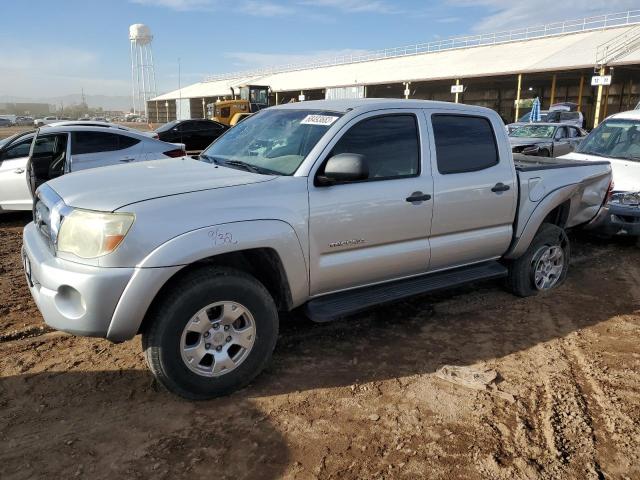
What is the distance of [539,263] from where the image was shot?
17.5ft

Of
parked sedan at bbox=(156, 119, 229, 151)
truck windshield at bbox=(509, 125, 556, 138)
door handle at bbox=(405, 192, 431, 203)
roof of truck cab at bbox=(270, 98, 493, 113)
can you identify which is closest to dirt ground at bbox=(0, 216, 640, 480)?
door handle at bbox=(405, 192, 431, 203)

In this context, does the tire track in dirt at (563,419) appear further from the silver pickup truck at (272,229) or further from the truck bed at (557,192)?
the truck bed at (557,192)

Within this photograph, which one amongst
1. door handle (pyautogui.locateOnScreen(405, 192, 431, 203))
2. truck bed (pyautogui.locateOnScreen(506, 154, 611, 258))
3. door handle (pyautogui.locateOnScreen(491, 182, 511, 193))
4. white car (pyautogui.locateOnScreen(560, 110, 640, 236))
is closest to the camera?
door handle (pyautogui.locateOnScreen(405, 192, 431, 203))

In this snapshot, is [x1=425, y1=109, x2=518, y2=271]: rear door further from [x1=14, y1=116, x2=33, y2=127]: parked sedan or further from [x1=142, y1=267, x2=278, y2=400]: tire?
[x1=14, y1=116, x2=33, y2=127]: parked sedan

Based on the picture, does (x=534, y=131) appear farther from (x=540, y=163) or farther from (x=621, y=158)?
(x=540, y=163)

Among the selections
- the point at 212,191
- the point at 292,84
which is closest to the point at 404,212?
the point at 212,191

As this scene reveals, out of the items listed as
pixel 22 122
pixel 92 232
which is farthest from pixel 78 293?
pixel 22 122

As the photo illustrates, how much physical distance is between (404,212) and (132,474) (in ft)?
8.18

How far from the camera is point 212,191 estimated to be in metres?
3.29

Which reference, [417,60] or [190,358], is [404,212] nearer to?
[190,358]

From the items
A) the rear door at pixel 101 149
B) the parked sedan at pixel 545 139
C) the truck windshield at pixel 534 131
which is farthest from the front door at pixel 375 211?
the truck windshield at pixel 534 131

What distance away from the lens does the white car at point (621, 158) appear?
711 cm

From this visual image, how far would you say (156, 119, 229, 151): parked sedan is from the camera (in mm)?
19062

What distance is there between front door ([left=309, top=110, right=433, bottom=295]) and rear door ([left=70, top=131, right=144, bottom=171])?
5.47m
